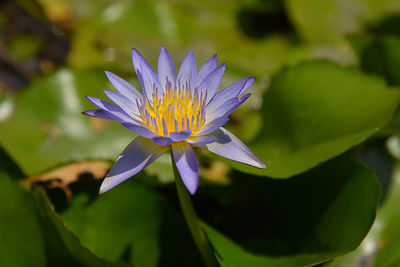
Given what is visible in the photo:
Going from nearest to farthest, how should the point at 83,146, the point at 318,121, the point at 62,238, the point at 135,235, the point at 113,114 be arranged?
the point at 113,114 → the point at 62,238 → the point at 135,235 → the point at 318,121 → the point at 83,146

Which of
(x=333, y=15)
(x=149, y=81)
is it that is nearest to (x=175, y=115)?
(x=149, y=81)

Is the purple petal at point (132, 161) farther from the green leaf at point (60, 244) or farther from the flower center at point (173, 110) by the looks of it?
the green leaf at point (60, 244)

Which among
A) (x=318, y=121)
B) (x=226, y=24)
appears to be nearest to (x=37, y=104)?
(x=318, y=121)

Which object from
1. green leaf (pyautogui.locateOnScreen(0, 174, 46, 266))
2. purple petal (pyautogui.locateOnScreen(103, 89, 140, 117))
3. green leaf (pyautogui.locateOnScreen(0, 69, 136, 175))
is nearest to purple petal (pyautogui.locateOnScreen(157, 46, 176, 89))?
purple petal (pyautogui.locateOnScreen(103, 89, 140, 117))

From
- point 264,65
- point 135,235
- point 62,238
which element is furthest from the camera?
point 264,65

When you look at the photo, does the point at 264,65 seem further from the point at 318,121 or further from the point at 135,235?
the point at 135,235
